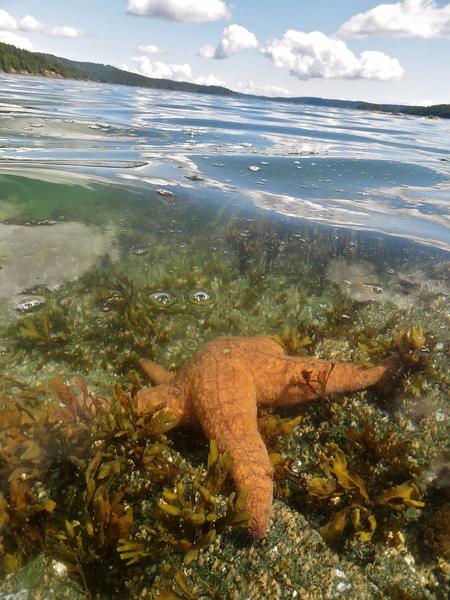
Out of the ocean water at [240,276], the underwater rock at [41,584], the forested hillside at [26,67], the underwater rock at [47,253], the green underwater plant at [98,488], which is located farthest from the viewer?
the forested hillside at [26,67]

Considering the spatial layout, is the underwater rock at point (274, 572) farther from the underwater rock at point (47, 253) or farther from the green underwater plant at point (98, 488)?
the underwater rock at point (47, 253)

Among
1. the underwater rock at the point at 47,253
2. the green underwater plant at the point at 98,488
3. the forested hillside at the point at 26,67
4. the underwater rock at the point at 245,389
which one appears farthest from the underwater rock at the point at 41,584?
the forested hillside at the point at 26,67

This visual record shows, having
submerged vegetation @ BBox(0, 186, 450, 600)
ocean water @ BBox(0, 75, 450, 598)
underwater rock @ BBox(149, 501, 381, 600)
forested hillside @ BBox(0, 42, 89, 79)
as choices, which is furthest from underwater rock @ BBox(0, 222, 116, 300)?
forested hillside @ BBox(0, 42, 89, 79)

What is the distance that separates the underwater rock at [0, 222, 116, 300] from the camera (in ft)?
19.9

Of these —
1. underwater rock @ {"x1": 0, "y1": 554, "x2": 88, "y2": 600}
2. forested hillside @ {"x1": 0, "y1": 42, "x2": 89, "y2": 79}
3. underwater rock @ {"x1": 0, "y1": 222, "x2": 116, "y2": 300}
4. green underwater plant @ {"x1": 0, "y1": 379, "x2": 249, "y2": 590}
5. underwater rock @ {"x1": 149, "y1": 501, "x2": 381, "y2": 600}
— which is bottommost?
underwater rock @ {"x1": 0, "y1": 554, "x2": 88, "y2": 600}

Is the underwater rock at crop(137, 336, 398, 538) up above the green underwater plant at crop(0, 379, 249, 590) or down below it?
above

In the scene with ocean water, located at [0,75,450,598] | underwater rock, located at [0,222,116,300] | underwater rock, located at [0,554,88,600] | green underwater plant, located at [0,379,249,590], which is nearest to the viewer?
underwater rock, located at [0,554,88,600]

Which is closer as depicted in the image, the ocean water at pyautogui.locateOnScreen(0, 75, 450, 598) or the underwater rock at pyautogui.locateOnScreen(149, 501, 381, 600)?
the underwater rock at pyautogui.locateOnScreen(149, 501, 381, 600)

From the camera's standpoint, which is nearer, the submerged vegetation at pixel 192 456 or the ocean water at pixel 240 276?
the submerged vegetation at pixel 192 456

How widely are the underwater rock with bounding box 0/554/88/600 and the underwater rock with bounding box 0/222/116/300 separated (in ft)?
12.7

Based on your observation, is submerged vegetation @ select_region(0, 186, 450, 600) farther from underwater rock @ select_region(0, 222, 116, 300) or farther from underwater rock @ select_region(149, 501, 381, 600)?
underwater rock @ select_region(0, 222, 116, 300)

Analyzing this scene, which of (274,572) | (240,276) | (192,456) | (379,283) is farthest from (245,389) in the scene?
(379,283)

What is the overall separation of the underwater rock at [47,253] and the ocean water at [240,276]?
4 cm

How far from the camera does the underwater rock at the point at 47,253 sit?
19.9 feet
